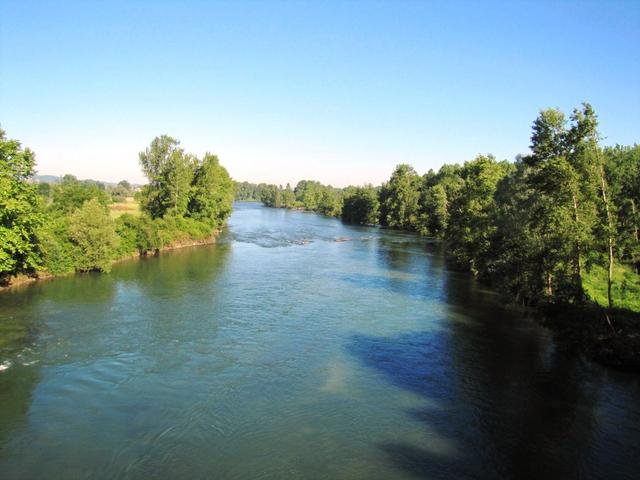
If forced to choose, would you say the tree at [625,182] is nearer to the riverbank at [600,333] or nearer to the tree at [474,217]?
the riverbank at [600,333]

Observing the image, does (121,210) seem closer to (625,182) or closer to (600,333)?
(625,182)

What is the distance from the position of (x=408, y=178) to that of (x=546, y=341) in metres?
104

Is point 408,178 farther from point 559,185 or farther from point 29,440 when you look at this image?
point 29,440

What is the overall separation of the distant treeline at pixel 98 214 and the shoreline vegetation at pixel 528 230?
0.13 metres

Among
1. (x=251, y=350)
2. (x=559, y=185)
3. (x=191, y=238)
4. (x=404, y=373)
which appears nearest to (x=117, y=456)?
(x=251, y=350)

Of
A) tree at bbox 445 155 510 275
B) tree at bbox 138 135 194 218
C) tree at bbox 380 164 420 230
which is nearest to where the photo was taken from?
tree at bbox 445 155 510 275

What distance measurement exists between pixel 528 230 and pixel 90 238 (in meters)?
38.7

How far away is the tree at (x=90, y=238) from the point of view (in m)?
43.3

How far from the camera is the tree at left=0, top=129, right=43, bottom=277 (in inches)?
1233

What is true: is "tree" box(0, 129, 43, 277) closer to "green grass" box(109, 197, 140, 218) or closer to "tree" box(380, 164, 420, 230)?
"green grass" box(109, 197, 140, 218)

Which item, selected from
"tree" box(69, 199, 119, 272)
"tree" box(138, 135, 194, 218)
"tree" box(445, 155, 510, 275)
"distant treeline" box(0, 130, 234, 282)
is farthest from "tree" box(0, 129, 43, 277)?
"tree" box(445, 155, 510, 275)

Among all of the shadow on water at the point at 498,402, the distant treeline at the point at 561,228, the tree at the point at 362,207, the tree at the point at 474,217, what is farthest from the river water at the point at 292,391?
the tree at the point at 362,207

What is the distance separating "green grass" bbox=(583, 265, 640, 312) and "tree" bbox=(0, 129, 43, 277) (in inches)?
1551

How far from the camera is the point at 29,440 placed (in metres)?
16.3
